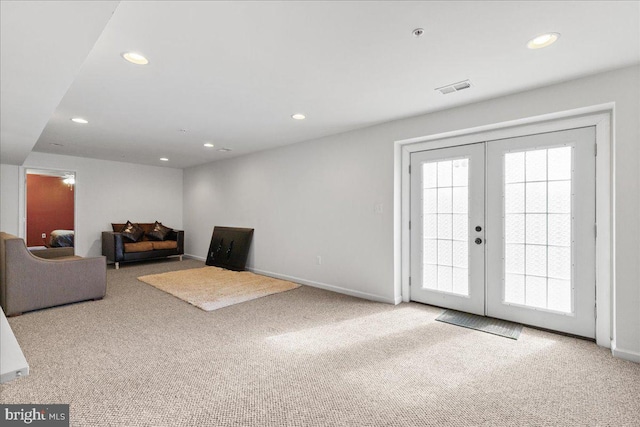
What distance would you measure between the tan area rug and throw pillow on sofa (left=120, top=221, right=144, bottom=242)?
63.1 inches

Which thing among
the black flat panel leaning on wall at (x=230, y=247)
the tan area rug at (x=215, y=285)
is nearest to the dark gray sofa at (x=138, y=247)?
the black flat panel leaning on wall at (x=230, y=247)

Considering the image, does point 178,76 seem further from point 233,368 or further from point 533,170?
point 533,170

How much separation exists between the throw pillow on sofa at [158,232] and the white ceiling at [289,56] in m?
3.44

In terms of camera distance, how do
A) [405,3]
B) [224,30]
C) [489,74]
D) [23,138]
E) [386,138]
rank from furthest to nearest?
1. [386,138]
2. [23,138]
3. [489,74]
4. [224,30]
5. [405,3]

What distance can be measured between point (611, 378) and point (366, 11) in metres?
3.09

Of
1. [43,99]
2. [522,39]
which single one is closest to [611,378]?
[522,39]

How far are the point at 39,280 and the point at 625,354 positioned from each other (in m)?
6.00

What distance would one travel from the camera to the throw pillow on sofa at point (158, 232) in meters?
7.01

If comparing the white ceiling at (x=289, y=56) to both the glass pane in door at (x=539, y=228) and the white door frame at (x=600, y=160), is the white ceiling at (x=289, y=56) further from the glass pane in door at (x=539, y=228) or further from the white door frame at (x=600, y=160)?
the glass pane in door at (x=539, y=228)

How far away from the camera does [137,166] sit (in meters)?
7.33

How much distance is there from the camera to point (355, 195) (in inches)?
171

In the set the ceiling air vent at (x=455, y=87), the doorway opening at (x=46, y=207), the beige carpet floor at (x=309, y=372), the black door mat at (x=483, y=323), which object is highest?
the ceiling air vent at (x=455, y=87)

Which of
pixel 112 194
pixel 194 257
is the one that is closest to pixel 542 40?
pixel 194 257

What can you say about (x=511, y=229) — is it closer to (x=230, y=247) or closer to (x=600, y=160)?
(x=600, y=160)
